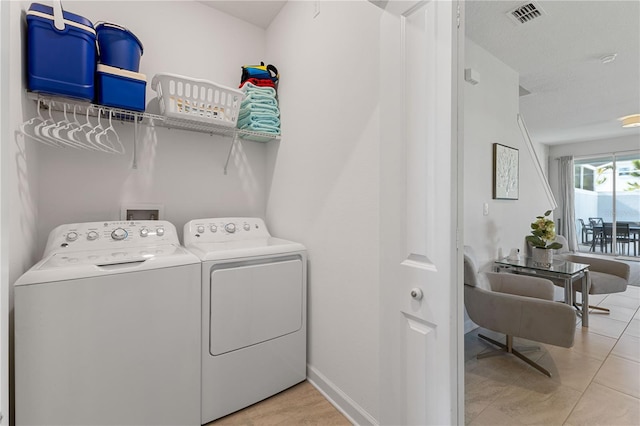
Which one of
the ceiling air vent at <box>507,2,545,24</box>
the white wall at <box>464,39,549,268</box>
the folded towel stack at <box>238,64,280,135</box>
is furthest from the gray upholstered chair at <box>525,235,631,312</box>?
the folded towel stack at <box>238,64,280,135</box>

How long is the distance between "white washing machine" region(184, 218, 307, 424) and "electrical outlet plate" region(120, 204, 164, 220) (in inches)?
12.5

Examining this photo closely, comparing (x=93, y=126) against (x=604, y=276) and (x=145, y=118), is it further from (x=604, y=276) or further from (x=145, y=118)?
(x=604, y=276)

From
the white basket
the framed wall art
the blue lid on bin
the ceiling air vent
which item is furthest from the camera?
the framed wall art

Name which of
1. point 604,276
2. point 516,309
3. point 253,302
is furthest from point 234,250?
point 604,276

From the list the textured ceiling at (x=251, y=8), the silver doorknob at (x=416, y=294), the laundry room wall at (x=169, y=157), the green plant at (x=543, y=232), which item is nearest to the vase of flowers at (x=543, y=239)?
the green plant at (x=543, y=232)

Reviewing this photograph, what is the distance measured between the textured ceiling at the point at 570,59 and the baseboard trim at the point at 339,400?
2351mm

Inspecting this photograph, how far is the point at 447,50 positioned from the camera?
92cm

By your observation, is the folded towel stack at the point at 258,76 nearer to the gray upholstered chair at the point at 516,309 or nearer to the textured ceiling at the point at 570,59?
the textured ceiling at the point at 570,59

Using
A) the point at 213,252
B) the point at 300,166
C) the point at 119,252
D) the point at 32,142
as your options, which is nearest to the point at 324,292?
the point at 213,252

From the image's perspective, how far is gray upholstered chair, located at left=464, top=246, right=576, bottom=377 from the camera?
1518 mm

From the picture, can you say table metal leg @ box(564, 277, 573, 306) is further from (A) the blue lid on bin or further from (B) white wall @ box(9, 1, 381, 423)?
(A) the blue lid on bin

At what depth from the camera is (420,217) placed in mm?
1033

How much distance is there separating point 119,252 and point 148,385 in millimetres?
710

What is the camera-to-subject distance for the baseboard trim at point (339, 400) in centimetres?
137
